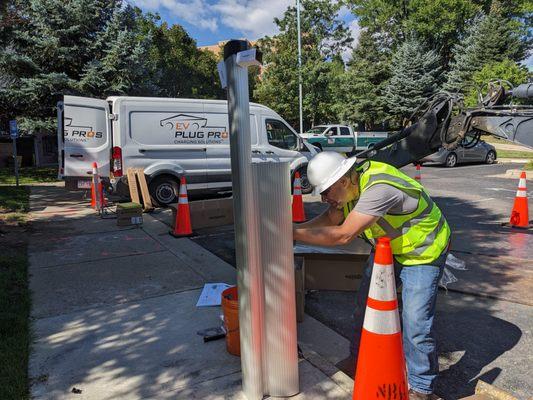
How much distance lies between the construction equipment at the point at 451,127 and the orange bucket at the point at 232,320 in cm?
274

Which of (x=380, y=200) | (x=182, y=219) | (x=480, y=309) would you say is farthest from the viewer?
(x=182, y=219)

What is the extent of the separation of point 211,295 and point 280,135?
24.9ft

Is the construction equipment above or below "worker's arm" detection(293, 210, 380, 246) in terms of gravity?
above

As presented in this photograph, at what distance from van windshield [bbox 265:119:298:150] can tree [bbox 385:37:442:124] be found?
25476 millimetres

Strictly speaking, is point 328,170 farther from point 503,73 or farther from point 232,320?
point 503,73

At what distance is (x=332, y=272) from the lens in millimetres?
4613

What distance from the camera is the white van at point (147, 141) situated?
9.75 m

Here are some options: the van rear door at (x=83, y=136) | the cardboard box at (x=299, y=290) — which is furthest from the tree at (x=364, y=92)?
the cardboard box at (x=299, y=290)

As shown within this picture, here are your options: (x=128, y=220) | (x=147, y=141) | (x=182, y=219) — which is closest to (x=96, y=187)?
(x=147, y=141)

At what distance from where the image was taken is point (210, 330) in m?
3.62

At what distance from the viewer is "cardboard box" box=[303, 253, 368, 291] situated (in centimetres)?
451

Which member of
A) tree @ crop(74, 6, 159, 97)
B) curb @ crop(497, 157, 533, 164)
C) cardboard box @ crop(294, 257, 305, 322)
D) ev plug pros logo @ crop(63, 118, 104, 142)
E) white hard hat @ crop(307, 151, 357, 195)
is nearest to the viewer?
white hard hat @ crop(307, 151, 357, 195)

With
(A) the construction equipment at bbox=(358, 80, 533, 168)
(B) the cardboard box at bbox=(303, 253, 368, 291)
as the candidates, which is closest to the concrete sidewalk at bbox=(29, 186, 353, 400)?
(B) the cardboard box at bbox=(303, 253, 368, 291)

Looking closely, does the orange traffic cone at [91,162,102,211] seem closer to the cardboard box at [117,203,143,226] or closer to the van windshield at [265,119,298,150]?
the cardboard box at [117,203,143,226]
